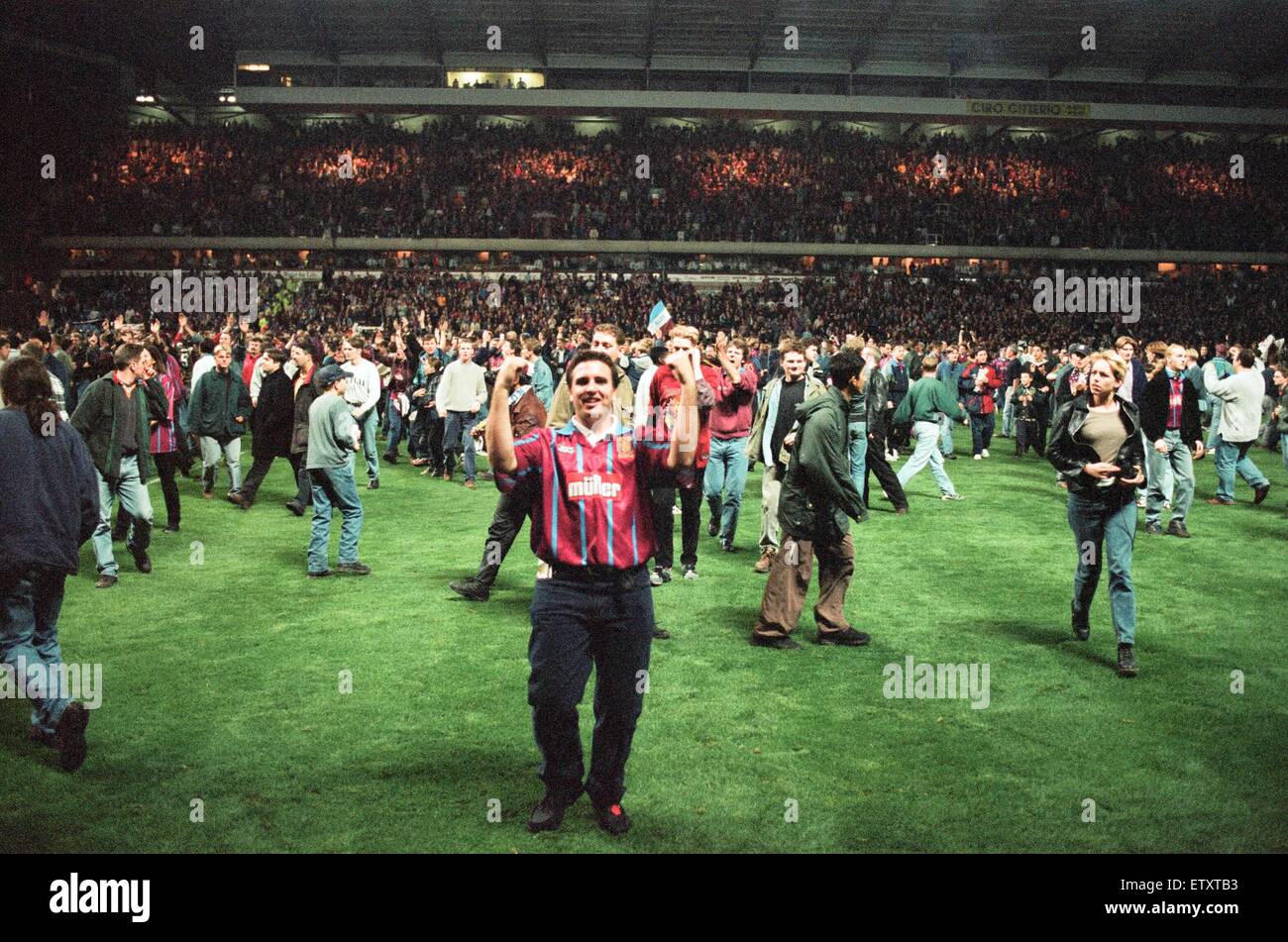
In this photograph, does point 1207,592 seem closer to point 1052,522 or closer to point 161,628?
point 1052,522

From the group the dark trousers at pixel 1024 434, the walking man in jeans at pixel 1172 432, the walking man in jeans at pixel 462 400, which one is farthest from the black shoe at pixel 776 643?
the dark trousers at pixel 1024 434

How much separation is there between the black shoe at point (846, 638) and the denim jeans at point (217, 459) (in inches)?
332

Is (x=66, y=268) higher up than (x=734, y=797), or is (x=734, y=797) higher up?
(x=66, y=268)

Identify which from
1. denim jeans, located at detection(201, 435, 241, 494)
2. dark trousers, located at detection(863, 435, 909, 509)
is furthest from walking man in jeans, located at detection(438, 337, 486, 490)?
dark trousers, located at detection(863, 435, 909, 509)

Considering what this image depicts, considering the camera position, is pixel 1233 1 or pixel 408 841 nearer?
pixel 408 841

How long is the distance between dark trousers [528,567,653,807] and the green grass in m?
0.34

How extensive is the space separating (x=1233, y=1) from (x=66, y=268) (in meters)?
41.7

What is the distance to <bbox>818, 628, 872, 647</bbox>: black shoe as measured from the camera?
282 inches

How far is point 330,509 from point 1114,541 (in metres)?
6.20

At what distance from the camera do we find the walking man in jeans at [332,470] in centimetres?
873

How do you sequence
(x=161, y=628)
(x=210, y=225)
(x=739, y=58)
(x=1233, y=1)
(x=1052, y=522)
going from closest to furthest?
(x=161, y=628)
(x=1052, y=522)
(x=1233, y=1)
(x=210, y=225)
(x=739, y=58)

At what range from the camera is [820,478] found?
676 centimetres

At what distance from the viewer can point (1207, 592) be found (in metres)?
8.70

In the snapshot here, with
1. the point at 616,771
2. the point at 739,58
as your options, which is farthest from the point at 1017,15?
the point at 616,771
